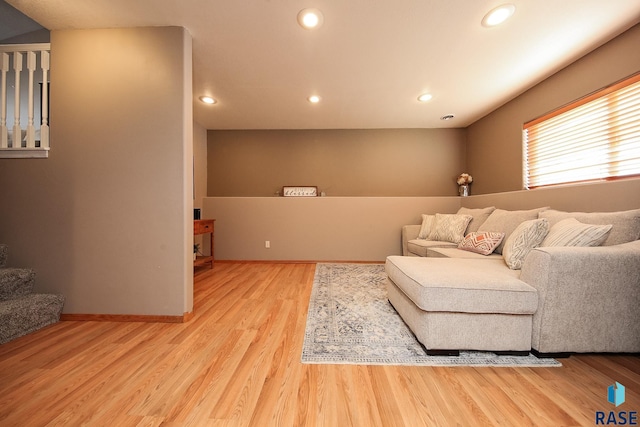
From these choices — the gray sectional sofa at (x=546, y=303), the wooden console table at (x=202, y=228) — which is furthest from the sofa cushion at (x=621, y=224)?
the wooden console table at (x=202, y=228)

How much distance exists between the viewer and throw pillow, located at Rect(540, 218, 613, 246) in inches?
63.8

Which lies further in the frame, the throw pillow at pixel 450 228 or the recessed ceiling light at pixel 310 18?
the throw pillow at pixel 450 228

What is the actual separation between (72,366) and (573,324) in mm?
2956

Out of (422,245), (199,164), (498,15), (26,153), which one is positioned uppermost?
(498,15)

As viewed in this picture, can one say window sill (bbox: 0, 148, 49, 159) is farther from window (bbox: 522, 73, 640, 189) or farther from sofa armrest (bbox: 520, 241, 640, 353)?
window (bbox: 522, 73, 640, 189)

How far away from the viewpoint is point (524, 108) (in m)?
3.07

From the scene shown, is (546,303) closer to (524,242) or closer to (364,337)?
(524,242)

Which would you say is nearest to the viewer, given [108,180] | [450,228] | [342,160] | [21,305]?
[21,305]

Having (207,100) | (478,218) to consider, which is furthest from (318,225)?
(207,100)

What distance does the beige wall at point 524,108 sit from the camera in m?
2.05

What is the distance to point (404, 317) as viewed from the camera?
1.87 meters

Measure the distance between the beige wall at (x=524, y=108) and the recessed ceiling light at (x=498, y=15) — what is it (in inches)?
42.5

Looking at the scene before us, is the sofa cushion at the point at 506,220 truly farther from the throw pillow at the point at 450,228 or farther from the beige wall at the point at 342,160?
the beige wall at the point at 342,160

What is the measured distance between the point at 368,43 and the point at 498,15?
975 mm
